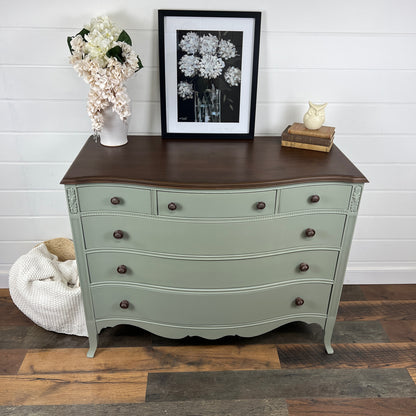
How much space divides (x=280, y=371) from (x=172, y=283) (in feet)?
2.24

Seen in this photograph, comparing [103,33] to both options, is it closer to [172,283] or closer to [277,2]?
[277,2]

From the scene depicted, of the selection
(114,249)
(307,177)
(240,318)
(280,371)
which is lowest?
(280,371)

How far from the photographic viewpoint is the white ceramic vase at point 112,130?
1.79 m

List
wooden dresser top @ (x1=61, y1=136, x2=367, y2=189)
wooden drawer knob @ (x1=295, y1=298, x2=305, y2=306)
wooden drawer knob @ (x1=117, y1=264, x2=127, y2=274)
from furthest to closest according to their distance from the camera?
1. wooden drawer knob @ (x1=295, y1=298, x2=305, y2=306)
2. wooden drawer knob @ (x1=117, y1=264, x2=127, y2=274)
3. wooden dresser top @ (x1=61, y1=136, x2=367, y2=189)

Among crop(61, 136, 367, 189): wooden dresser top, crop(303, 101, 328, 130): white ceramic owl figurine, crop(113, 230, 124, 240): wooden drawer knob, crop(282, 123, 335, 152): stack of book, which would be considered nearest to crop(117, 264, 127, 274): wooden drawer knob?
crop(113, 230, 124, 240): wooden drawer knob

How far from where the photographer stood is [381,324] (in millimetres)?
2283

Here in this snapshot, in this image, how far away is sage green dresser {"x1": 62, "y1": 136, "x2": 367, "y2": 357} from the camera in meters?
1.65

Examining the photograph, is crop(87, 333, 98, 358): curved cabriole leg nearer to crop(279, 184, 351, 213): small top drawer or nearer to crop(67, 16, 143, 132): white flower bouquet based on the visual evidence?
crop(67, 16, 143, 132): white flower bouquet

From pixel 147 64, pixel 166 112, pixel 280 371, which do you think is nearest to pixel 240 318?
pixel 280 371

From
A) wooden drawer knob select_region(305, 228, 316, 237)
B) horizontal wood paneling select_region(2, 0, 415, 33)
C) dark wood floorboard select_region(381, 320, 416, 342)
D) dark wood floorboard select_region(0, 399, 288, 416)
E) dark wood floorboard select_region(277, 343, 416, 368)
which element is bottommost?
dark wood floorboard select_region(0, 399, 288, 416)

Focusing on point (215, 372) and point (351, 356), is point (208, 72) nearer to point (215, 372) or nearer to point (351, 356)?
point (215, 372)

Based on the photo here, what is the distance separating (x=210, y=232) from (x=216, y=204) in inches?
5.3

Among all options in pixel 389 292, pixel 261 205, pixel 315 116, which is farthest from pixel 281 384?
pixel 315 116

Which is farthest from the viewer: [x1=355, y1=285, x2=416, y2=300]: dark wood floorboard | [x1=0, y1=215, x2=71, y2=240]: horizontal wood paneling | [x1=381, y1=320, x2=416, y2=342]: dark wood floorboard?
[x1=355, y1=285, x2=416, y2=300]: dark wood floorboard
